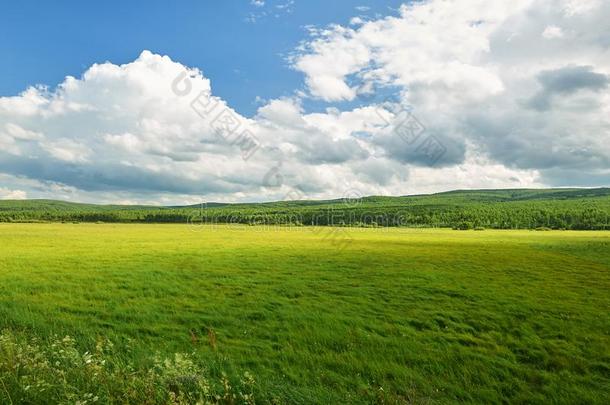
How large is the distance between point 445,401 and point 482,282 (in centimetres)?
1733

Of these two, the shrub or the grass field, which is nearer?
the shrub

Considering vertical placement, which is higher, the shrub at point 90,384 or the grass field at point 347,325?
the shrub at point 90,384

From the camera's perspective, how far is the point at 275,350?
12.3 meters

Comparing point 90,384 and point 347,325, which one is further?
point 347,325

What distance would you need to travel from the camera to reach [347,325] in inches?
587

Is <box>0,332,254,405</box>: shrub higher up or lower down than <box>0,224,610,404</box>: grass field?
higher up

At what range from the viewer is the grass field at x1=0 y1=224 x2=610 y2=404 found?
403 inches

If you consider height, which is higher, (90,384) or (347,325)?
(90,384)

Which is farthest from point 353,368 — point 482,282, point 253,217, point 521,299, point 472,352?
point 253,217

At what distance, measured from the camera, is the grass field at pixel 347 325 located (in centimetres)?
1023

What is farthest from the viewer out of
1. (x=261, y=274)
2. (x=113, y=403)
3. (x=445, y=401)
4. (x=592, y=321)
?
(x=261, y=274)

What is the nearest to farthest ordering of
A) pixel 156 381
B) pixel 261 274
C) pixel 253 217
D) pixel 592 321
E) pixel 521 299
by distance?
pixel 156 381, pixel 592 321, pixel 521 299, pixel 261 274, pixel 253 217

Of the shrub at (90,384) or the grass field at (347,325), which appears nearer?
the shrub at (90,384)

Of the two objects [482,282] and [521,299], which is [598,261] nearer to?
[482,282]
